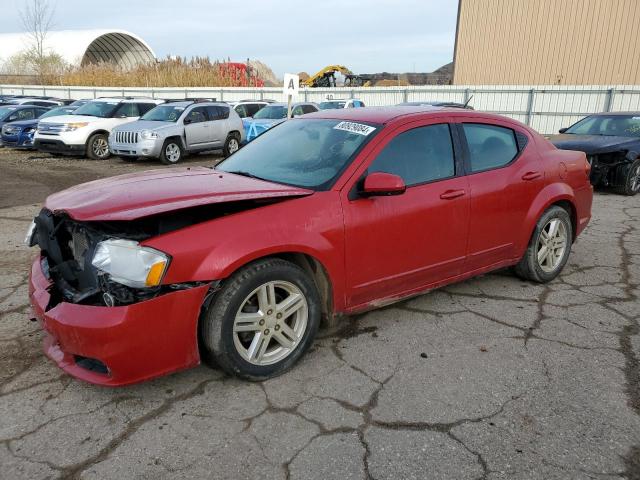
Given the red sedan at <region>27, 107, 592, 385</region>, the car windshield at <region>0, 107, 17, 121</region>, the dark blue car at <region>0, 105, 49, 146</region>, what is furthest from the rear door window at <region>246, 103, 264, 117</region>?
the red sedan at <region>27, 107, 592, 385</region>

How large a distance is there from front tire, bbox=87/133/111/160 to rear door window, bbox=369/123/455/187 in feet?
41.6

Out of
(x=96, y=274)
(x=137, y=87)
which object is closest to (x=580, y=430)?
(x=96, y=274)

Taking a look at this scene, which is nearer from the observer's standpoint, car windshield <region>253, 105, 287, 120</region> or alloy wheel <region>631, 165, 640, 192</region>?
alloy wheel <region>631, 165, 640, 192</region>

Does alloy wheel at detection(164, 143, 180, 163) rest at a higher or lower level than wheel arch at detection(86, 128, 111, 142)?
lower

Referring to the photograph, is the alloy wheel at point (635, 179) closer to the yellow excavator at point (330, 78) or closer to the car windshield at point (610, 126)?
the car windshield at point (610, 126)

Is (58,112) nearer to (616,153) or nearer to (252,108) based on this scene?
(252,108)

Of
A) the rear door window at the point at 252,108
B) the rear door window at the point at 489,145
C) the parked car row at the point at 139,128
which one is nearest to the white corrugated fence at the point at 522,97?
the rear door window at the point at 252,108

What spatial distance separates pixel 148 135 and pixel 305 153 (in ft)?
34.3

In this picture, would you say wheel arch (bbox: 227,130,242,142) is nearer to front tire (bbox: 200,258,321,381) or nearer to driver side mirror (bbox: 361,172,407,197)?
driver side mirror (bbox: 361,172,407,197)

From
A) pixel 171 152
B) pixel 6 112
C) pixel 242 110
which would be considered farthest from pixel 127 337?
pixel 6 112

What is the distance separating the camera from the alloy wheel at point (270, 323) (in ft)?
9.55

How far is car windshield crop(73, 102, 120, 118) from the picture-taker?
48.2 ft

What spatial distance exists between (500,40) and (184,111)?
19770 mm

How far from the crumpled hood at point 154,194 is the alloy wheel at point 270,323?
0.59 m
